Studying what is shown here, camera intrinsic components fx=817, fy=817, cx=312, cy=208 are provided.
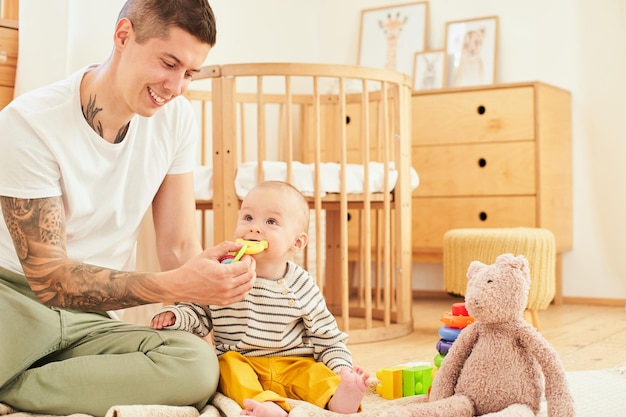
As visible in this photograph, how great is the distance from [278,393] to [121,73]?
2.24 feet

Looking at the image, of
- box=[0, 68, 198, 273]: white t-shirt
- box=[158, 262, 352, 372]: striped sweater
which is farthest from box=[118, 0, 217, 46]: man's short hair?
box=[158, 262, 352, 372]: striped sweater

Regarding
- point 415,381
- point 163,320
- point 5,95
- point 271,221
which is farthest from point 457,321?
point 5,95

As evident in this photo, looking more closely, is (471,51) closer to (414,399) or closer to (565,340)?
(565,340)

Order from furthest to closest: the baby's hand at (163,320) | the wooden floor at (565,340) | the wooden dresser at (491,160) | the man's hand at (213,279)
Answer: the wooden dresser at (491,160)
the wooden floor at (565,340)
the baby's hand at (163,320)
the man's hand at (213,279)

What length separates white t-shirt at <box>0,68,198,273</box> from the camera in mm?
1482

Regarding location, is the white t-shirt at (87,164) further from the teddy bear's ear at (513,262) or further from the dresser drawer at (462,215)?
the dresser drawer at (462,215)

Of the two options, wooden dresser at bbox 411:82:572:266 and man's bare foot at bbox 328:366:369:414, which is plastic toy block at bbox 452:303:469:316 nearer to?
man's bare foot at bbox 328:366:369:414

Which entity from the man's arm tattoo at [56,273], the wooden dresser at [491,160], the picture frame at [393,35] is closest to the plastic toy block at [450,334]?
the man's arm tattoo at [56,273]

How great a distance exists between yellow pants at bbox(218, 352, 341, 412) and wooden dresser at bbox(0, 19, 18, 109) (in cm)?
116

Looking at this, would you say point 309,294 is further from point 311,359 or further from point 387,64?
point 387,64

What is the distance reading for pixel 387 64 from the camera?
3979mm

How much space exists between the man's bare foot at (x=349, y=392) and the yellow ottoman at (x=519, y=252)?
1271mm

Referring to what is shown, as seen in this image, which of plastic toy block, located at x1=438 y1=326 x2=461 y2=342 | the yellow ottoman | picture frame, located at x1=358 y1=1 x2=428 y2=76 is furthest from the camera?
picture frame, located at x1=358 y1=1 x2=428 y2=76

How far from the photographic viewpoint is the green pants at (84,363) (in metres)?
1.43
